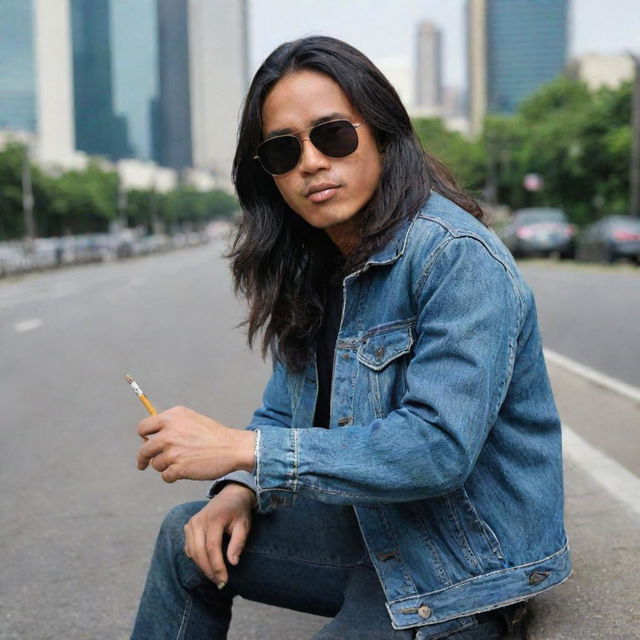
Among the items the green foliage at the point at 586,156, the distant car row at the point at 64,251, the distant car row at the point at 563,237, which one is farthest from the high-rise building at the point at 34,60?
the green foliage at the point at 586,156

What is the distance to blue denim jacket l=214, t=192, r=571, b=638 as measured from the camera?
1.93 meters

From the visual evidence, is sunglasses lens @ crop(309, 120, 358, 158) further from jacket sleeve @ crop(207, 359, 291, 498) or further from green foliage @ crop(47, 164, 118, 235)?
green foliage @ crop(47, 164, 118, 235)

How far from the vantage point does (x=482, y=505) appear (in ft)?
6.90

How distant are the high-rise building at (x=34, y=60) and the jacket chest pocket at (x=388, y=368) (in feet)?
13.9

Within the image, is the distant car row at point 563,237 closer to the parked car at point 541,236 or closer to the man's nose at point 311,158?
the parked car at point 541,236

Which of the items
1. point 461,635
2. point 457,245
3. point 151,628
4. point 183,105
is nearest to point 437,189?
point 457,245

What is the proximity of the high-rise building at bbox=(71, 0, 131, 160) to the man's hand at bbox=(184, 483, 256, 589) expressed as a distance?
2.87m

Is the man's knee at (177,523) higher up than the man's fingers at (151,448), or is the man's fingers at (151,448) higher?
the man's fingers at (151,448)

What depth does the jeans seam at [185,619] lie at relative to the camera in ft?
7.71

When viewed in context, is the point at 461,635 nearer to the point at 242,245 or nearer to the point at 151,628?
the point at 151,628

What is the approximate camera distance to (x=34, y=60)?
17.8 meters

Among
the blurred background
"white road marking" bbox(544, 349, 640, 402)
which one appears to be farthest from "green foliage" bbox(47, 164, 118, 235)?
"white road marking" bbox(544, 349, 640, 402)

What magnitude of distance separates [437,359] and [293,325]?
62 cm

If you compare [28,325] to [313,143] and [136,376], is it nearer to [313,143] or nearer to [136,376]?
[136,376]
